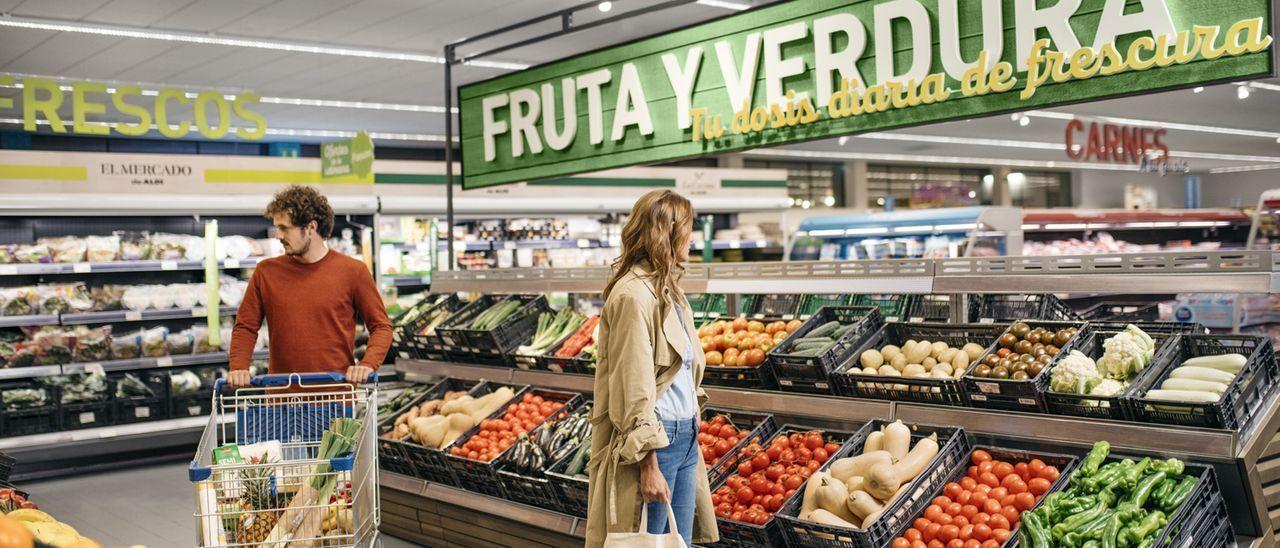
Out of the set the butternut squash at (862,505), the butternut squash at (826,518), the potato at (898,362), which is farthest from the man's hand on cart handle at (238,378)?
the potato at (898,362)

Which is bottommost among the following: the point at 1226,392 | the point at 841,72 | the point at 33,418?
the point at 33,418

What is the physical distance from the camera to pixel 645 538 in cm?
300

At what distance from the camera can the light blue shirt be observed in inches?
121

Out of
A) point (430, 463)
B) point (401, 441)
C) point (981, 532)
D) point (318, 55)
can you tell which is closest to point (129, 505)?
point (401, 441)

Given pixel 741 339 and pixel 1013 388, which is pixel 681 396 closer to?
pixel 1013 388

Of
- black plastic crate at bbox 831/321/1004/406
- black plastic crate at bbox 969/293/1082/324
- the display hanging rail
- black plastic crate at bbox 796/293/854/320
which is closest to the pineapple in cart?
black plastic crate at bbox 831/321/1004/406

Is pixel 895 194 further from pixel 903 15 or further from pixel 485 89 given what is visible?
pixel 903 15

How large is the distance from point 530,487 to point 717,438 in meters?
0.84

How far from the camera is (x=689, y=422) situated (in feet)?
10.3

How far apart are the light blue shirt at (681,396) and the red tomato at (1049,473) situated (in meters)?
1.15

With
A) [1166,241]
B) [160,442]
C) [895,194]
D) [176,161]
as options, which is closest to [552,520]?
[160,442]

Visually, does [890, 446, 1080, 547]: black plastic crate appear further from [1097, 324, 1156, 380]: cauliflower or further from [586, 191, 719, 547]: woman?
[586, 191, 719, 547]: woman

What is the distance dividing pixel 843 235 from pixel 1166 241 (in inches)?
204

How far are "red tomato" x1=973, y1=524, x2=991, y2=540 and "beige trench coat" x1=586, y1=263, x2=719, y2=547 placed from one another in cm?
102
